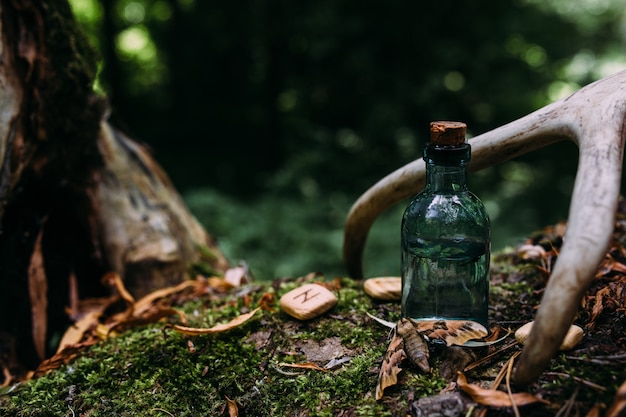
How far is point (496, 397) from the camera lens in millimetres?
1570

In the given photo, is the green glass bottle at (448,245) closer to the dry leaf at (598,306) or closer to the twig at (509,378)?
the twig at (509,378)

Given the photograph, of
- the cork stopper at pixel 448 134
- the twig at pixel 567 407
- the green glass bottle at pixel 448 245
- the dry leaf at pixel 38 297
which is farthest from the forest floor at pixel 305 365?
the cork stopper at pixel 448 134

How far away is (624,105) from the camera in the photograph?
68.9 inches

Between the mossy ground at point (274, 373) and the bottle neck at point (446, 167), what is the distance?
550 mm

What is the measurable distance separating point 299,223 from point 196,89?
6.11m

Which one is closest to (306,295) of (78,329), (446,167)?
(446,167)

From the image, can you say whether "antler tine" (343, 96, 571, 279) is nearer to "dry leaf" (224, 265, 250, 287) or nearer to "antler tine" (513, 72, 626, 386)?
"antler tine" (513, 72, 626, 386)

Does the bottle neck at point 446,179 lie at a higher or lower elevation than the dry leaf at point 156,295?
higher

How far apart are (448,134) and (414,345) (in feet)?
2.25

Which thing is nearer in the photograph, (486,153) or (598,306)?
(598,306)

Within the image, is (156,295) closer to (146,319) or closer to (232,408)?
(146,319)

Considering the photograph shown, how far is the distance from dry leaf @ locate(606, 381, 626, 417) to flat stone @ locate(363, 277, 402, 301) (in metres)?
1.01

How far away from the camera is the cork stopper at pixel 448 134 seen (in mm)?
1755

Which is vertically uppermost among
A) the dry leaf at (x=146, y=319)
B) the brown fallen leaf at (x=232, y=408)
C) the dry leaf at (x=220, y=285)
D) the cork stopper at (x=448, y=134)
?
the cork stopper at (x=448, y=134)
